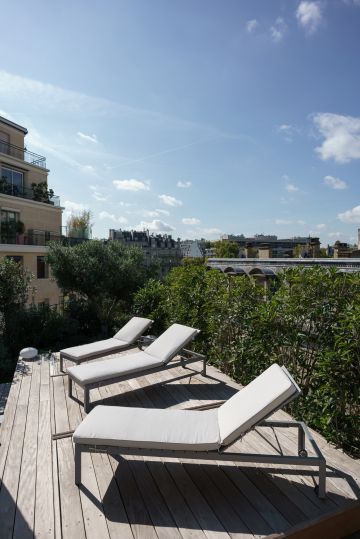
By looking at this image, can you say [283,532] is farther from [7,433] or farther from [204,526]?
[7,433]

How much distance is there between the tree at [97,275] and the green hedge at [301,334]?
641 cm

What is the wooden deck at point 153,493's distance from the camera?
8.29 feet

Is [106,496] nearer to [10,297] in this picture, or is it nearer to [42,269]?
[10,297]

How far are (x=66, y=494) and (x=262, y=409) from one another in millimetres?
1816

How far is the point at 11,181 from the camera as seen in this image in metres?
21.9

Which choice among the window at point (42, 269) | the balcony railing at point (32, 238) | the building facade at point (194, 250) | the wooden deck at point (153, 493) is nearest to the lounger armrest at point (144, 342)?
the wooden deck at point (153, 493)

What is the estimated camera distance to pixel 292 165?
14016 millimetres

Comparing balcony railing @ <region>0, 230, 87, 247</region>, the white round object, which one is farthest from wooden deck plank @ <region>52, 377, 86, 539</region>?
balcony railing @ <region>0, 230, 87, 247</region>

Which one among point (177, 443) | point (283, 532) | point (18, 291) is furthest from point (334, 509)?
point (18, 291)

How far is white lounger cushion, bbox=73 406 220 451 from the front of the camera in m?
2.82

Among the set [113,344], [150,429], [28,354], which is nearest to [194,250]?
[28,354]

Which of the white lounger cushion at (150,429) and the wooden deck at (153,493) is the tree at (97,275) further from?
the white lounger cushion at (150,429)

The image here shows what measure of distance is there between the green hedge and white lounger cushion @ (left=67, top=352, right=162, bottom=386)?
1.42m

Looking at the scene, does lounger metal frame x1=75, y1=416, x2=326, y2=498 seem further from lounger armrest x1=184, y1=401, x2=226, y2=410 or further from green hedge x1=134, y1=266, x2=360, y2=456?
lounger armrest x1=184, y1=401, x2=226, y2=410
